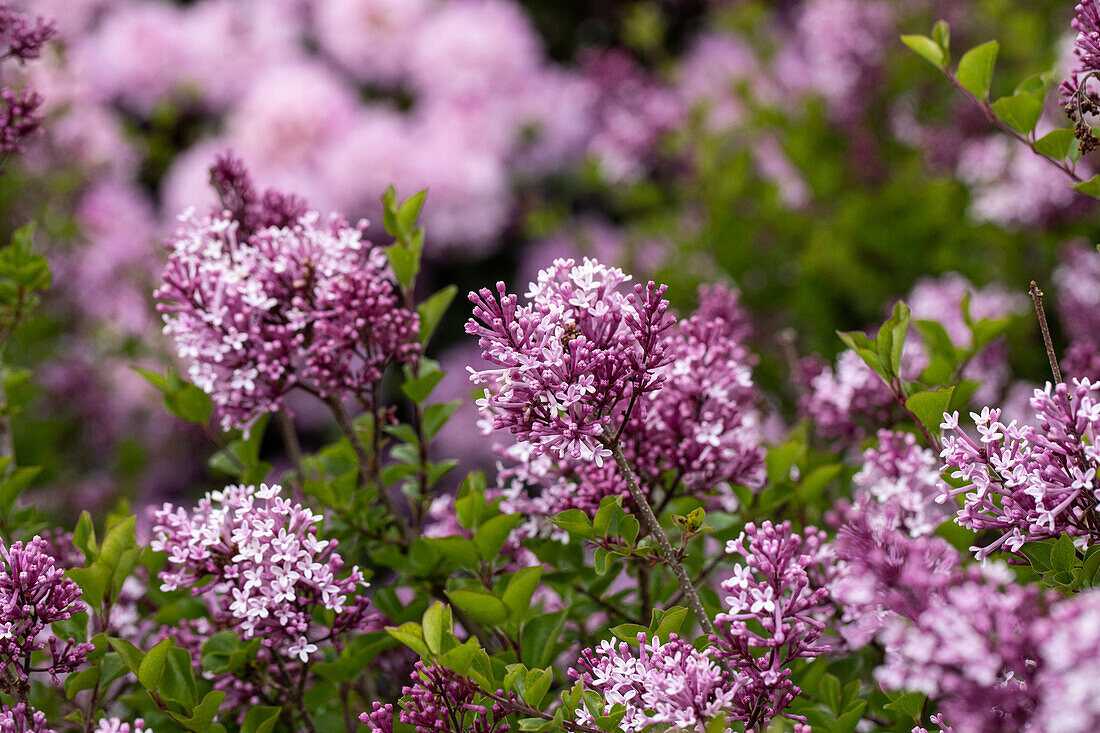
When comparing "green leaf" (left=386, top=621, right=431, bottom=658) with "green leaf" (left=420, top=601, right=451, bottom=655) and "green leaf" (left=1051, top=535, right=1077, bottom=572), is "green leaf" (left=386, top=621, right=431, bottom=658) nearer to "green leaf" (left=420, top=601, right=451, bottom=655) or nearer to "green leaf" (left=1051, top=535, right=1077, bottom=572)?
"green leaf" (left=420, top=601, right=451, bottom=655)

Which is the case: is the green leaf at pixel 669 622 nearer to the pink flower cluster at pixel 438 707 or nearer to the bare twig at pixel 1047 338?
the pink flower cluster at pixel 438 707

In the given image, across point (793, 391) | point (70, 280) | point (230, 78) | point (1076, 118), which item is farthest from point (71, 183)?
point (1076, 118)

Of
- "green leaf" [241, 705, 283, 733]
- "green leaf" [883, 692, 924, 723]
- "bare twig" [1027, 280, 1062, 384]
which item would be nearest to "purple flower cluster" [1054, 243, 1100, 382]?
"bare twig" [1027, 280, 1062, 384]

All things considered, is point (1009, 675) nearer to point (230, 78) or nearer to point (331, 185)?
point (331, 185)

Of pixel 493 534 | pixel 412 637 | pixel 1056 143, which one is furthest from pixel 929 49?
pixel 412 637

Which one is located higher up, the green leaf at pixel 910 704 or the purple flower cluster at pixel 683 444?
the purple flower cluster at pixel 683 444

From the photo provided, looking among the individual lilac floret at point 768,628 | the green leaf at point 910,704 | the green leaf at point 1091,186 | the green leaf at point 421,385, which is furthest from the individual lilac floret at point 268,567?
the green leaf at point 1091,186
